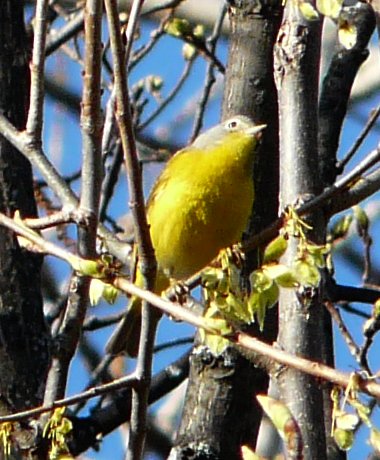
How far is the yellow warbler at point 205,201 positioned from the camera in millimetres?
4328

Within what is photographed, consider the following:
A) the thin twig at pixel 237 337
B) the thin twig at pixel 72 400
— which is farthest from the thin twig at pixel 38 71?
the thin twig at pixel 72 400

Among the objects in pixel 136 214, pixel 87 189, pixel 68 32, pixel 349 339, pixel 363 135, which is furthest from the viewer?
pixel 68 32

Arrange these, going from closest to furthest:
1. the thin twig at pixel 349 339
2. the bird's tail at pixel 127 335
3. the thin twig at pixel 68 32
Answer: the thin twig at pixel 349 339, the bird's tail at pixel 127 335, the thin twig at pixel 68 32

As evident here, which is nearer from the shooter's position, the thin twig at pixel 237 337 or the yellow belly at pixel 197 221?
the thin twig at pixel 237 337

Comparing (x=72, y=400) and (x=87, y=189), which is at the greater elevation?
(x=87, y=189)

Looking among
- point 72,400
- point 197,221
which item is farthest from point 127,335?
point 72,400

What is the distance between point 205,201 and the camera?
4.45 meters

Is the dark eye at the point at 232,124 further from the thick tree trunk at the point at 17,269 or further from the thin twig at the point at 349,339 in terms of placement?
the thin twig at the point at 349,339

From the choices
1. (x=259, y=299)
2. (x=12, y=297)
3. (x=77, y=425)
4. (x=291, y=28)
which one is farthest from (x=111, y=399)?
(x=259, y=299)

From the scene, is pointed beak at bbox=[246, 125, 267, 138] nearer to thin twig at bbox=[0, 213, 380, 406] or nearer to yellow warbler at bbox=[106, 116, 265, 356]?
yellow warbler at bbox=[106, 116, 265, 356]

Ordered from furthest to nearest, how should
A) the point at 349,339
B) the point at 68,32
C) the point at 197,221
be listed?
the point at 68,32
the point at 197,221
the point at 349,339

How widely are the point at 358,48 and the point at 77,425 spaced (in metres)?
1.56

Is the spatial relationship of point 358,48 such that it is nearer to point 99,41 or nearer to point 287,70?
point 287,70

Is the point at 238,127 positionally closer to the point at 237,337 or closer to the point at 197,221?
the point at 197,221
